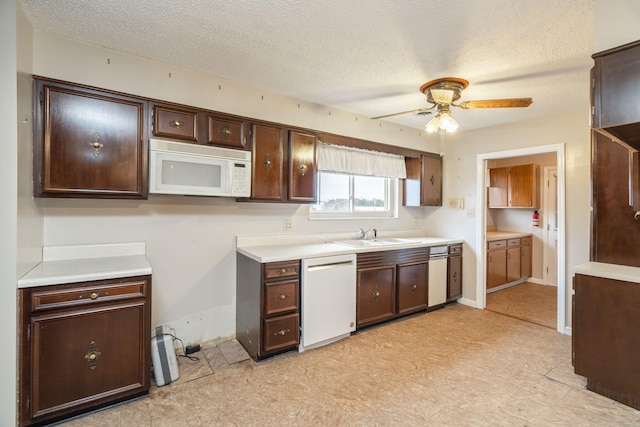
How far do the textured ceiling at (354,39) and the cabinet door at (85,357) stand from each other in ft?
6.06

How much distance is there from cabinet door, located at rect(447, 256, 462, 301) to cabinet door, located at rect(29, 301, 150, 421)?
350 centimetres

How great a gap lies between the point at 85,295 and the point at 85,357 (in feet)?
1.26

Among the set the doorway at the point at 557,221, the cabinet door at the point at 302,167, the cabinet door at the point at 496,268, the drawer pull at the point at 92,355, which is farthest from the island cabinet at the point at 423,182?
the drawer pull at the point at 92,355

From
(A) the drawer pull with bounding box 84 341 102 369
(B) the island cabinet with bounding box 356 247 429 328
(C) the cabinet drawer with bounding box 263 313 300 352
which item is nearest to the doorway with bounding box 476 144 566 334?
(B) the island cabinet with bounding box 356 247 429 328

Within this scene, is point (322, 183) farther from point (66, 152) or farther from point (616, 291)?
point (616, 291)

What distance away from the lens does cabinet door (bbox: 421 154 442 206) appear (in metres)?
4.22

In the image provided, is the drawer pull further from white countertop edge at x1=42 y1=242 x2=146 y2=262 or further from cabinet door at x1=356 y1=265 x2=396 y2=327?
cabinet door at x1=356 y1=265 x2=396 y2=327

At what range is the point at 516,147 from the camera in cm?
371

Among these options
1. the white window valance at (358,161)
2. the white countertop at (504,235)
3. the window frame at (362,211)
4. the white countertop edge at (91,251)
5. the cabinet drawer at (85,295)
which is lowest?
the cabinet drawer at (85,295)

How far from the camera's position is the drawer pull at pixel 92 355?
5.99ft

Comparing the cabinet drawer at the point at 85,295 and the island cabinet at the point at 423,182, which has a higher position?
the island cabinet at the point at 423,182

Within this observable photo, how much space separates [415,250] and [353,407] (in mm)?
2030

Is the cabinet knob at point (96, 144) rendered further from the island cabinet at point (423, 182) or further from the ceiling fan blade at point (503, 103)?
the island cabinet at point (423, 182)

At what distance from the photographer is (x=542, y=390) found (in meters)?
2.16
